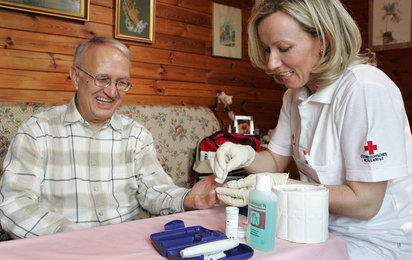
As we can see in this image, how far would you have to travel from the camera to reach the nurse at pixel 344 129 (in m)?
0.93

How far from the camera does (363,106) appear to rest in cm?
96

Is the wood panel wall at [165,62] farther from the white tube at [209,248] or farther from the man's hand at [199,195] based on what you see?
the white tube at [209,248]

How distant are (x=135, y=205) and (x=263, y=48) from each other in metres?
0.95

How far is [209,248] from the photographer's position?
2.25ft

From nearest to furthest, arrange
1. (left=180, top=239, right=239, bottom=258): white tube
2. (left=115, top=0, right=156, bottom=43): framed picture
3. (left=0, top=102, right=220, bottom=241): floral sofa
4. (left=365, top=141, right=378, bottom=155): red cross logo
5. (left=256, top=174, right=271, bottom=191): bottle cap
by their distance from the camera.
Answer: (left=180, top=239, right=239, bottom=258): white tube → (left=256, top=174, right=271, bottom=191): bottle cap → (left=365, top=141, right=378, bottom=155): red cross logo → (left=0, top=102, right=220, bottom=241): floral sofa → (left=115, top=0, right=156, bottom=43): framed picture

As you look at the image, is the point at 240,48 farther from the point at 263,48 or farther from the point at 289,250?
the point at 289,250

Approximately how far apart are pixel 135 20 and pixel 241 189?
7.11 feet

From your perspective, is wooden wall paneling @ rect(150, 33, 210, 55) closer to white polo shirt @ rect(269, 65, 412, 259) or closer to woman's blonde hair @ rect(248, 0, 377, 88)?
woman's blonde hair @ rect(248, 0, 377, 88)

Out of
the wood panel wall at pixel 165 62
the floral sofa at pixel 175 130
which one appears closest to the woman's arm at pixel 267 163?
the floral sofa at pixel 175 130

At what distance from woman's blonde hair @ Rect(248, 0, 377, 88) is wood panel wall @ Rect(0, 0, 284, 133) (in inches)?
72.1

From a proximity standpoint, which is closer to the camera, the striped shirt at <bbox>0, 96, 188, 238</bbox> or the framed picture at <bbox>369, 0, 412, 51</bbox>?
the striped shirt at <bbox>0, 96, 188, 238</bbox>

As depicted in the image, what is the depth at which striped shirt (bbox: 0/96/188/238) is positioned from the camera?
1312mm

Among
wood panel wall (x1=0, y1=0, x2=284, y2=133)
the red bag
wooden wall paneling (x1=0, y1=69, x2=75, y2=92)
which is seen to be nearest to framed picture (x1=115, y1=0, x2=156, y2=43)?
wood panel wall (x1=0, y1=0, x2=284, y2=133)

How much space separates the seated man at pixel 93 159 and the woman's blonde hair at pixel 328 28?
24.2 inches
